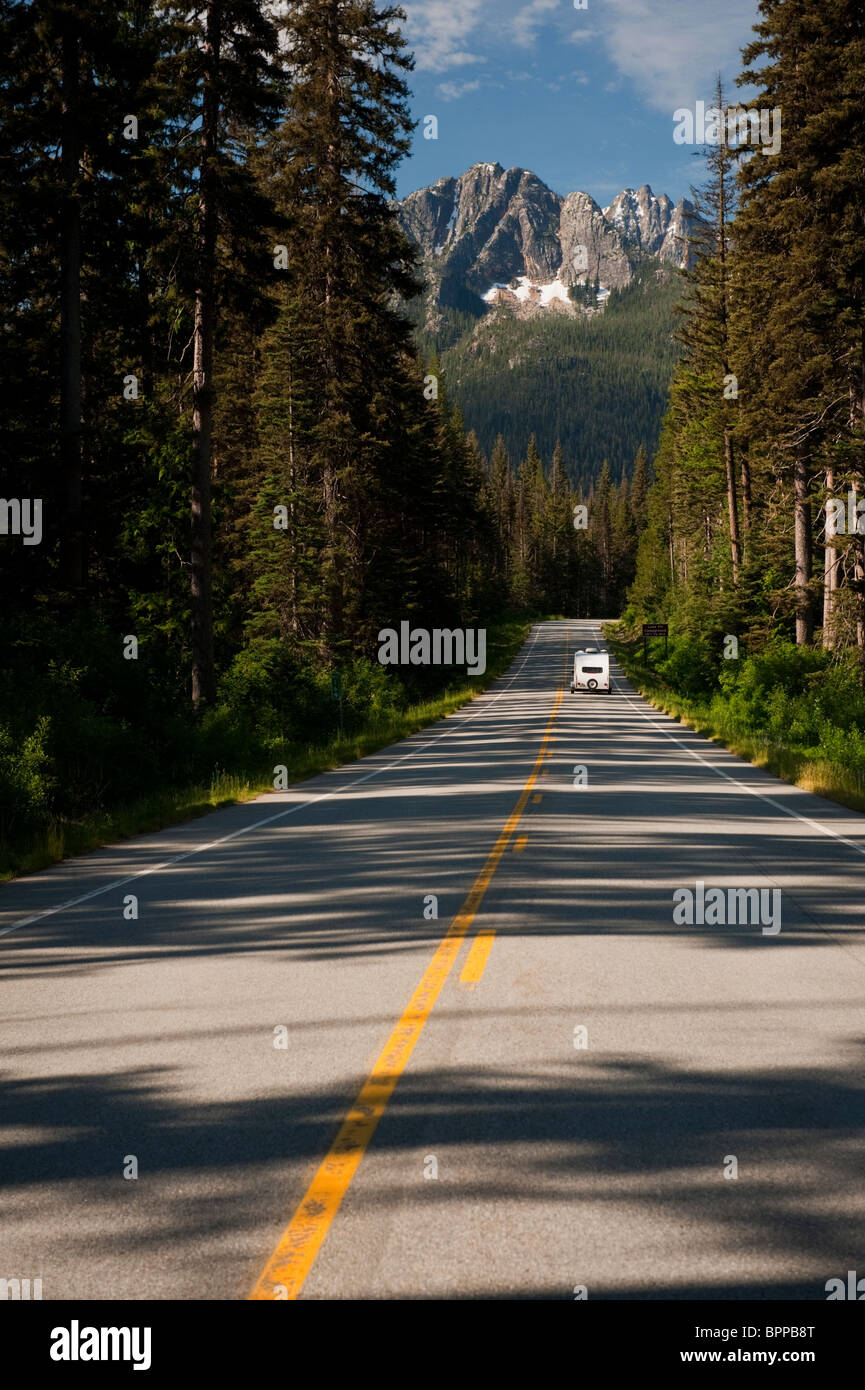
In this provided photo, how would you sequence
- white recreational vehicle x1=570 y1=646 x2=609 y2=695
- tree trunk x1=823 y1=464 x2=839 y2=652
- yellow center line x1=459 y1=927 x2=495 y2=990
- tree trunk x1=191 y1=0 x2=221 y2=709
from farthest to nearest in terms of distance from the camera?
white recreational vehicle x1=570 y1=646 x2=609 y2=695 < tree trunk x1=823 y1=464 x2=839 y2=652 < tree trunk x1=191 y1=0 x2=221 y2=709 < yellow center line x1=459 y1=927 x2=495 y2=990

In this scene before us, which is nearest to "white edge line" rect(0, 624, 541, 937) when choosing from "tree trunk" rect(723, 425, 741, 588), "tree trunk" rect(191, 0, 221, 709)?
"tree trunk" rect(191, 0, 221, 709)

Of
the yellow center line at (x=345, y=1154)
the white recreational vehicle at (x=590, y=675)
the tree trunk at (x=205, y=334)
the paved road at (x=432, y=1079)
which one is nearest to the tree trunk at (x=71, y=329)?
the tree trunk at (x=205, y=334)

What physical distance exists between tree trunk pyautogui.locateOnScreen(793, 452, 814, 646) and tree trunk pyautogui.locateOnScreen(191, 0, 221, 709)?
56.2ft

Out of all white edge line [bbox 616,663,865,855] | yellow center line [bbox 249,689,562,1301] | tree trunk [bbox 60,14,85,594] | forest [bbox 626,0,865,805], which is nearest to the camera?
yellow center line [bbox 249,689,562,1301]

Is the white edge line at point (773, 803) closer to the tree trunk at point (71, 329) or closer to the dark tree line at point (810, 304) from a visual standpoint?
the dark tree line at point (810, 304)

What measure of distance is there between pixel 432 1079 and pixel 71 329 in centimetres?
1916

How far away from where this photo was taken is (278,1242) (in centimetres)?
368

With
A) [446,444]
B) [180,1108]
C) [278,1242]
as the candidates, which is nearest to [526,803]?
[180,1108]

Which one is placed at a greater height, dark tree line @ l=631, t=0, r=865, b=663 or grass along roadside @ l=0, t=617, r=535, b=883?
dark tree line @ l=631, t=0, r=865, b=663

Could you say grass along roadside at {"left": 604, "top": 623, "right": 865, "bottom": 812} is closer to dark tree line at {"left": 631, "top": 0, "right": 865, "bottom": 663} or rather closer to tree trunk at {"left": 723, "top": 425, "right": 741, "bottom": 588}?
dark tree line at {"left": 631, "top": 0, "right": 865, "bottom": 663}

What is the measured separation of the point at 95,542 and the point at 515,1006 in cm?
1823

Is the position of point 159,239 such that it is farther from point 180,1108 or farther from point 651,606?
point 651,606

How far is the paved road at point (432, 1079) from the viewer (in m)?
3.61

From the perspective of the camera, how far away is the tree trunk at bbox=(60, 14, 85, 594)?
68.1 ft
